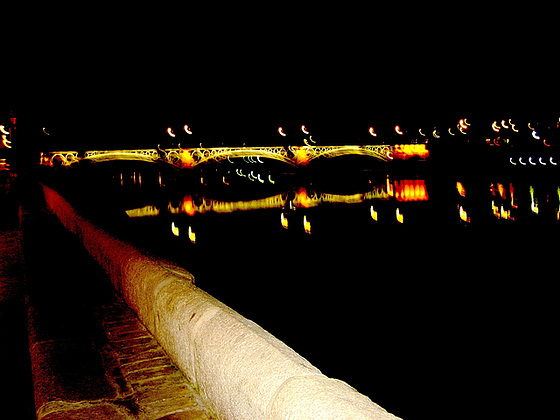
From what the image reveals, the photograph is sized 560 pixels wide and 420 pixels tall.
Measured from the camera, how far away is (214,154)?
40.5 metres

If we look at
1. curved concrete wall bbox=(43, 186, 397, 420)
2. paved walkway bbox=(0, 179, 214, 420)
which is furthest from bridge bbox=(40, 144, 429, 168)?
curved concrete wall bbox=(43, 186, 397, 420)

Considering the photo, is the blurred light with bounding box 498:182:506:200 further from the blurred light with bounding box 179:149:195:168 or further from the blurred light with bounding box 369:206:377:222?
the blurred light with bounding box 179:149:195:168

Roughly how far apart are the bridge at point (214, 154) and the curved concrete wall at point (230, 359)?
115 feet

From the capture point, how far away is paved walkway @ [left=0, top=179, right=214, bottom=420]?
211 cm

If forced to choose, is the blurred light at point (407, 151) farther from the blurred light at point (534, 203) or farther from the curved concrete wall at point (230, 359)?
the curved concrete wall at point (230, 359)

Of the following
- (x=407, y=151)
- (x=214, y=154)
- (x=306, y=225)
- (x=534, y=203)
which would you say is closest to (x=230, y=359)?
(x=306, y=225)

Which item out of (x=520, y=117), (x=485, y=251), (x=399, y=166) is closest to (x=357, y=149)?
(x=399, y=166)

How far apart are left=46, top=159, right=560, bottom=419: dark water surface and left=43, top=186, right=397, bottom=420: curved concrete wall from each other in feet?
4.56

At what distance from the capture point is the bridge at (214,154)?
36469mm

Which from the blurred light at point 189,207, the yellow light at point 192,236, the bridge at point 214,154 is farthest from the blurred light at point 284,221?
the bridge at point 214,154

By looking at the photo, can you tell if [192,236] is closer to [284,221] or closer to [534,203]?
[284,221]

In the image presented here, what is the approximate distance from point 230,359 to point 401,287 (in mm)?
6469

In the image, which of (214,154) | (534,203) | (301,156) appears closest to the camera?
(534,203)

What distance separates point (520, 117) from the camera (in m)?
48.9
